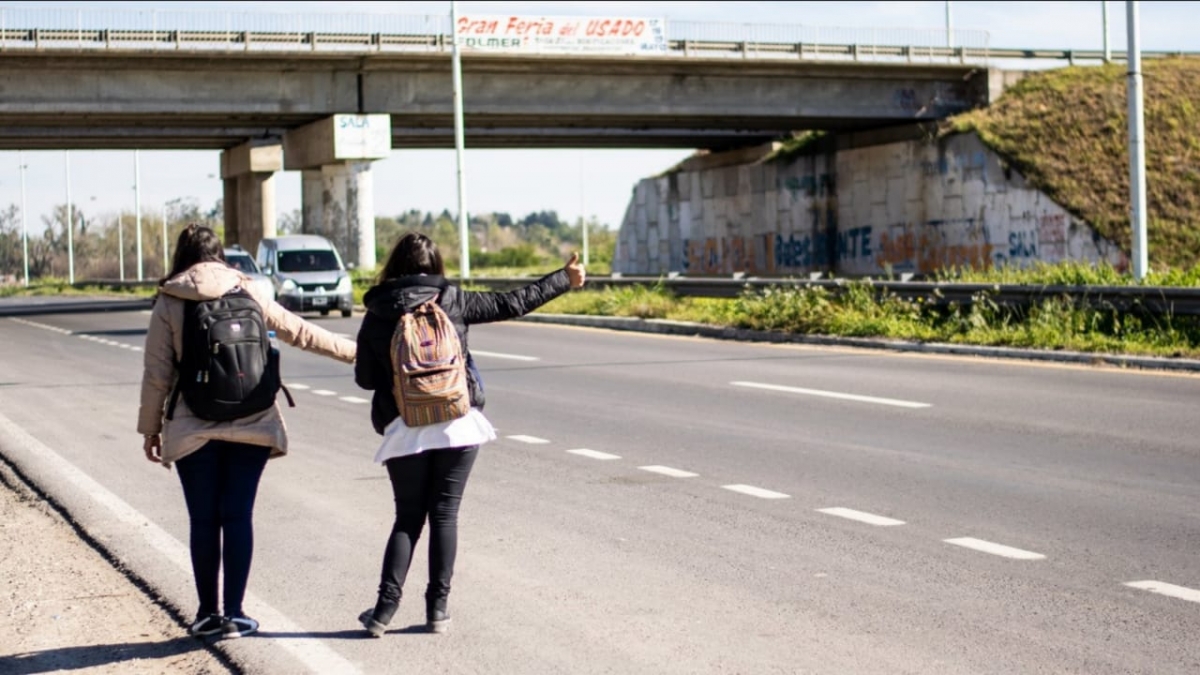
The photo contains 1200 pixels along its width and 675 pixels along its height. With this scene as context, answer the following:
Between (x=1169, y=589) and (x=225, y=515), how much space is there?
4127mm

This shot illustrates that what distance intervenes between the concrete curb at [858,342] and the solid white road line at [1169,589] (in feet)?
37.4

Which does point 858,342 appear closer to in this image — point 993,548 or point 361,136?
point 993,548

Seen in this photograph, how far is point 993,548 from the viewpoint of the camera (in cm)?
828

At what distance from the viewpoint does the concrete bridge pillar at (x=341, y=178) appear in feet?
167

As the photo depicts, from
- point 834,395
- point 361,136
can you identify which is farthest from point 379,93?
point 834,395

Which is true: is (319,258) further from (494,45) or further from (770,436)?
(770,436)

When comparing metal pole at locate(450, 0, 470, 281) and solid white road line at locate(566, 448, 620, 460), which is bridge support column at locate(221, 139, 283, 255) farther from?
solid white road line at locate(566, 448, 620, 460)

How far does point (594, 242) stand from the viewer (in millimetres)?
168250

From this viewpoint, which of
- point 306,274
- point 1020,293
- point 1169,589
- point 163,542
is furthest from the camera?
point 306,274

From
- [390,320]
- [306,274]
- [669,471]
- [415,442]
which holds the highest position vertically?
[306,274]

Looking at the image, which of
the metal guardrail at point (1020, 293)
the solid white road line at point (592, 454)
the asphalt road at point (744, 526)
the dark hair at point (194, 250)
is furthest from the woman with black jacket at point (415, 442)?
the metal guardrail at point (1020, 293)

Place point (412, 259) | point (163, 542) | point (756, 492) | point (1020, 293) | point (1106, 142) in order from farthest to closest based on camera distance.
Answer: point (1106, 142), point (1020, 293), point (756, 492), point (163, 542), point (412, 259)

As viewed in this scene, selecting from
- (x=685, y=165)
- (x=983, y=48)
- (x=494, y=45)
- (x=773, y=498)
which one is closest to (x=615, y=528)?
(x=773, y=498)

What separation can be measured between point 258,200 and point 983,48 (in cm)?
2740
